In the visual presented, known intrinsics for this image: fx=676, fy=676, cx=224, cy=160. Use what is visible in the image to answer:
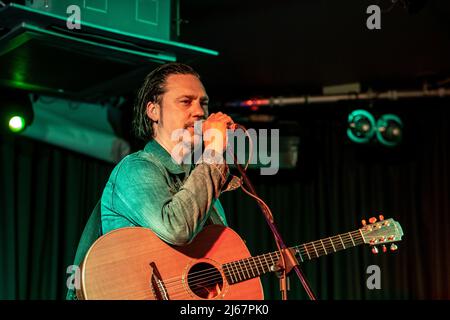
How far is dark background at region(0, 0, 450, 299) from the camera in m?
5.04

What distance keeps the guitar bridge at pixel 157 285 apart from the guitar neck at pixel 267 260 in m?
0.29

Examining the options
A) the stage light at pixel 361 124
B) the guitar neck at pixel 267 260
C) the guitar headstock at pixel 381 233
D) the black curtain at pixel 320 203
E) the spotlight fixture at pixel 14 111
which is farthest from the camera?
the stage light at pixel 361 124

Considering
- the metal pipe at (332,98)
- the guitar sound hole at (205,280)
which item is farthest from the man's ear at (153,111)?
the metal pipe at (332,98)

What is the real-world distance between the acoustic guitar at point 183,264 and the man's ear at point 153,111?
559 millimetres

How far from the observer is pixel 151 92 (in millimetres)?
2926

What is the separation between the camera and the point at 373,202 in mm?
6891

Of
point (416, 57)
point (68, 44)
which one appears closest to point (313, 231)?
point (416, 57)

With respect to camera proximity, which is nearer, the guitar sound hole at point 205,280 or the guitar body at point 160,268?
the guitar body at point 160,268

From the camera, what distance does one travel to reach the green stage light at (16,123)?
5309mm

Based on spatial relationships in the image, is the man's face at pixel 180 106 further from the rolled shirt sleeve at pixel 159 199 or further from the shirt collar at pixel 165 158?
the rolled shirt sleeve at pixel 159 199

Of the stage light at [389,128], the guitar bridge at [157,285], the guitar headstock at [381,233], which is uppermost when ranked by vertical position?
the stage light at [389,128]

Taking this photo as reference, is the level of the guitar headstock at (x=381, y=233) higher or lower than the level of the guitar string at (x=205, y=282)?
higher

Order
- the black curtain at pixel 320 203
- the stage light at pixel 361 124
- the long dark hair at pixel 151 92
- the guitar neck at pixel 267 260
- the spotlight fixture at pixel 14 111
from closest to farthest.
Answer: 1. the guitar neck at pixel 267 260
2. the long dark hair at pixel 151 92
3. the spotlight fixture at pixel 14 111
4. the black curtain at pixel 320 203
5. the stage light at pixel 361 124

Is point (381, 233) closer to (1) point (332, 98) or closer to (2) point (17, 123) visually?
(2) point (17, 123)
